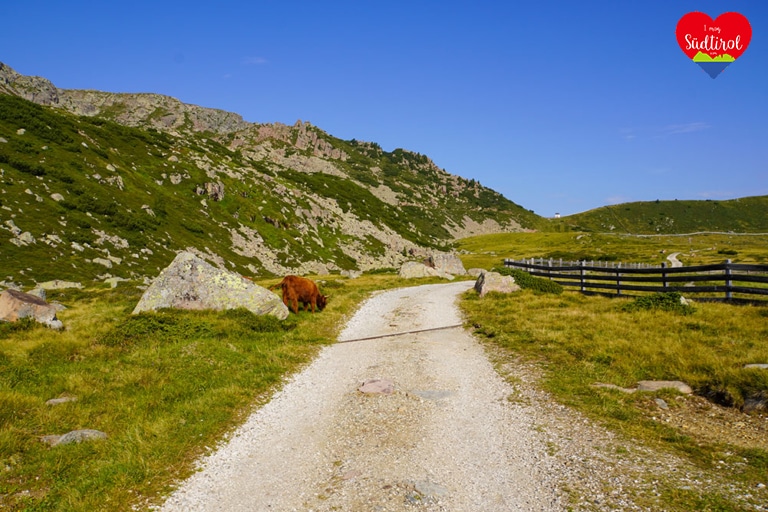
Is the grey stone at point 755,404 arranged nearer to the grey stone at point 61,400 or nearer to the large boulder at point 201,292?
the grey stone at point 61,400

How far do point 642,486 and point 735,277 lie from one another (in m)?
18.1

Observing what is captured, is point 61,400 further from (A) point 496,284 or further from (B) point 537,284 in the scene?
(B) point 537,284

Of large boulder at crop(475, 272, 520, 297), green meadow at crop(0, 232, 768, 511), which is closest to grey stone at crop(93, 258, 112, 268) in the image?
green meadow at crop(0, 232, 768, 511)

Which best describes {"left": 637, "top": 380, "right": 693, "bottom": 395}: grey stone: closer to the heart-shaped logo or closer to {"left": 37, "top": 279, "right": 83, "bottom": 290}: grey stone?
the heart-shaped logo

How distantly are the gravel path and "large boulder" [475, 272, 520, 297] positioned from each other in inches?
574

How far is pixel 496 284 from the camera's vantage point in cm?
2800

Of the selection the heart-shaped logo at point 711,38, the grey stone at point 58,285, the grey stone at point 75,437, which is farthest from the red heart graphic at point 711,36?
the grey stone at point 58,285

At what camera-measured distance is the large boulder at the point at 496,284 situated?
27.7m

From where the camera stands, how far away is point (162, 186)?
243ft

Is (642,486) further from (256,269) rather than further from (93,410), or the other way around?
(256,269)

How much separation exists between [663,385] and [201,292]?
1728 centimetres

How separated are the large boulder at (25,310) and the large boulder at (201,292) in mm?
2939

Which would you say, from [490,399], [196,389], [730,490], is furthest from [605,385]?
[196,389]

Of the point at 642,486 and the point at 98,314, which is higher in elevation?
the point at 98,314
